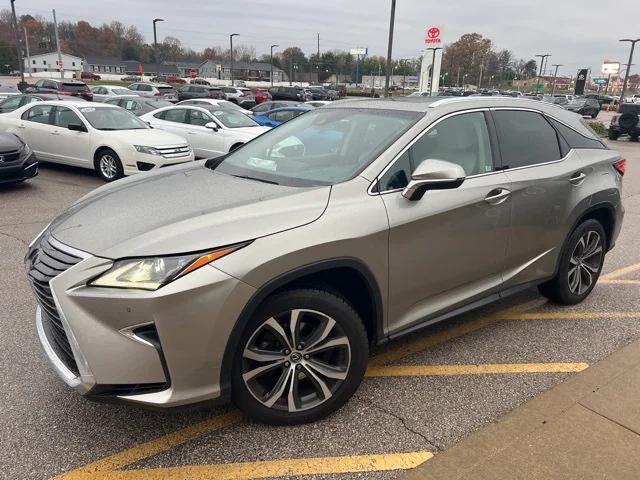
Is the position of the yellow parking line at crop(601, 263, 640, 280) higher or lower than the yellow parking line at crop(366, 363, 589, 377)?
lower

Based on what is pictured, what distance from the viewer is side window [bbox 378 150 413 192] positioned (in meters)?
2.90

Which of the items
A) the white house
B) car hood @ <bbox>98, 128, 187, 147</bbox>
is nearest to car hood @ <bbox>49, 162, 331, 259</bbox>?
car hood @ <bbox>98, 128, 187, 147</bbox>

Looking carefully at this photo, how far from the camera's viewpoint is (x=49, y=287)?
2357 millimetres

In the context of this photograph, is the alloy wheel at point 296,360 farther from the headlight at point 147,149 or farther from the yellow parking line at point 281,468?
the headlight at point 147,149

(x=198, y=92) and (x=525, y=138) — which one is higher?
(x=525, y=138)

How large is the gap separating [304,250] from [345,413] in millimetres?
1025

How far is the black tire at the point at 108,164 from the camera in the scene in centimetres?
966

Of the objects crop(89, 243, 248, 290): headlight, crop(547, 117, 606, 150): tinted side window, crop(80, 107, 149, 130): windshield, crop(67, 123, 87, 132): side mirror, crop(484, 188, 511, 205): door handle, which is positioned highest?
crop(547, 117, 606, 150): tinted side window

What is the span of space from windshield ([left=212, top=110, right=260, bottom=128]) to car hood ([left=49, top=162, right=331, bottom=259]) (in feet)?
30.8

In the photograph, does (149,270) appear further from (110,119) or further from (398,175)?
(110,119)

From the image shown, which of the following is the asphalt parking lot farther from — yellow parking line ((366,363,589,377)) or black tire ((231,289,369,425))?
black tire ((231,289,369,425))

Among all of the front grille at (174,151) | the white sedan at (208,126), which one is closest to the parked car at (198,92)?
the white sedan at (208,126)

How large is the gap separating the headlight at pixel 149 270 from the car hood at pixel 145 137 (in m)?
7.95

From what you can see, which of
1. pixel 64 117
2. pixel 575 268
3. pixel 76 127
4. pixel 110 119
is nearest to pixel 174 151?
pixel 110 119
